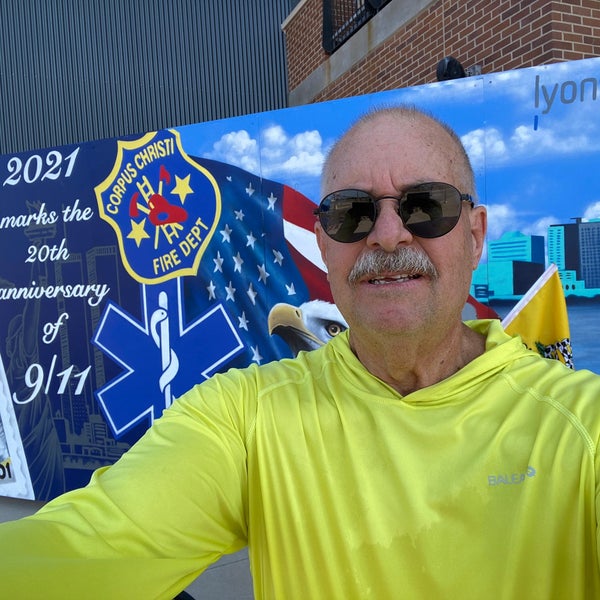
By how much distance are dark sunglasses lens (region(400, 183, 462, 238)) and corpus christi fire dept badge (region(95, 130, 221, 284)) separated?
2.51 meters

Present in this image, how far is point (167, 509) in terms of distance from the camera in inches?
46.4

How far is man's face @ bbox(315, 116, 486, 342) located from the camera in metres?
1.35

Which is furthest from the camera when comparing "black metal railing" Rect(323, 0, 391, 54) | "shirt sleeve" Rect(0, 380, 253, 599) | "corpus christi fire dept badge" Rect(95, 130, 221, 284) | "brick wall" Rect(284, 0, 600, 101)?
"black metal railing" Rect(323, 0, 391, 54)

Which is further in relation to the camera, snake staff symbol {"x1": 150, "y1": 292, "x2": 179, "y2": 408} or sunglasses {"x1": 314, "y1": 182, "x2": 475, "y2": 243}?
snake staff symbol {"x1": 150, "y1": 292, "x2": 179, "y2": 408}

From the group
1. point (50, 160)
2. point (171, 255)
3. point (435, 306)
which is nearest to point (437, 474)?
point (435, 306)

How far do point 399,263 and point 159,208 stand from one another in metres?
2.83

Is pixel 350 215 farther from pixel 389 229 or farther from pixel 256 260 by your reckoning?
pixel 256 260

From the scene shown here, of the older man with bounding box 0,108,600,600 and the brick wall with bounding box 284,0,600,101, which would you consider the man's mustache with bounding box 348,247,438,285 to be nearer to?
the older man with bounding box 0,108,600,600

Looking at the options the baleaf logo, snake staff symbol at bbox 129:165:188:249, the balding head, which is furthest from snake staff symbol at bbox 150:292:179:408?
the baleaf logo

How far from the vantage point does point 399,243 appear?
1.36m

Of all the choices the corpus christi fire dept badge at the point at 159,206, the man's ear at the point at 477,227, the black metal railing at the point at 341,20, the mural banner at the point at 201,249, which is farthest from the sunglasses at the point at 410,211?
the black metal railing at the point at 341,20

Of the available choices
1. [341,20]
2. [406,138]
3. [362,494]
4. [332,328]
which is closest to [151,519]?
[362,494]

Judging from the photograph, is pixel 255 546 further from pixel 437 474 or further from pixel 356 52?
pixel 356 52

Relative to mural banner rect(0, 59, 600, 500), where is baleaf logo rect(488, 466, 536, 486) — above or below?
below
